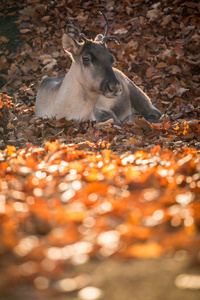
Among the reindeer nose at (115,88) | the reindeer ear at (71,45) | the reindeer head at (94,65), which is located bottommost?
the reindeer nose at (115,88)

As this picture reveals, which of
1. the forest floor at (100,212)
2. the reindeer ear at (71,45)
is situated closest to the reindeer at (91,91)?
the reindeer ear at (71,45)

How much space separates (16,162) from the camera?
12.1ft

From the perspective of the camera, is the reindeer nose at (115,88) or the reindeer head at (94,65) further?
the reindeer head at (94,65)

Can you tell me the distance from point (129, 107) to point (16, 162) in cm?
395

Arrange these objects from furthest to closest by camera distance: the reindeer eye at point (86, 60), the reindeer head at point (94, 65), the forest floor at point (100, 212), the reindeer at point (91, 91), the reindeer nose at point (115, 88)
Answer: the reindeer eye at point (86, 60), the reindeer at point (91, 91), the reindeer head at point (94, 65), the reindeer nose at point (115, 88), the forest floor at point (100, 212)

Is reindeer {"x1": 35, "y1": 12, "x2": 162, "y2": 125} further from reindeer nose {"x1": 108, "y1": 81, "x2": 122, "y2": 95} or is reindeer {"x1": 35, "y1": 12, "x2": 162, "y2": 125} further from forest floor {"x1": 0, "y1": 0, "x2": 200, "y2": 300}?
forest floor {"x1": 0, "y1": 0, "x2": 200, "y2": 300}

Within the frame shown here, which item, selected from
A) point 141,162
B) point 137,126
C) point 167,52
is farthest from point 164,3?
point 141,162

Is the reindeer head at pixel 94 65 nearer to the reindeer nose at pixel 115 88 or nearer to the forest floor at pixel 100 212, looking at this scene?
the reindeer nose at pixel 115 88

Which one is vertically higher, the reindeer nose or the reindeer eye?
the reindeer eye

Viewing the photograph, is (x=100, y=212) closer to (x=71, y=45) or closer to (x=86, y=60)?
(x=86, y=60)

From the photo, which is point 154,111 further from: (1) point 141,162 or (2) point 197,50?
(1) point 141,162

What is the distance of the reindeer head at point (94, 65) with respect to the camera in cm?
601

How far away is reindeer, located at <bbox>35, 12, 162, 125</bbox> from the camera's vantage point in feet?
20.2

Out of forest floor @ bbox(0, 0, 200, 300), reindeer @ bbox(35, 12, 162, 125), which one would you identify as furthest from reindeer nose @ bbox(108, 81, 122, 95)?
forest floor @ bbox(0, 0, 200, 300)
